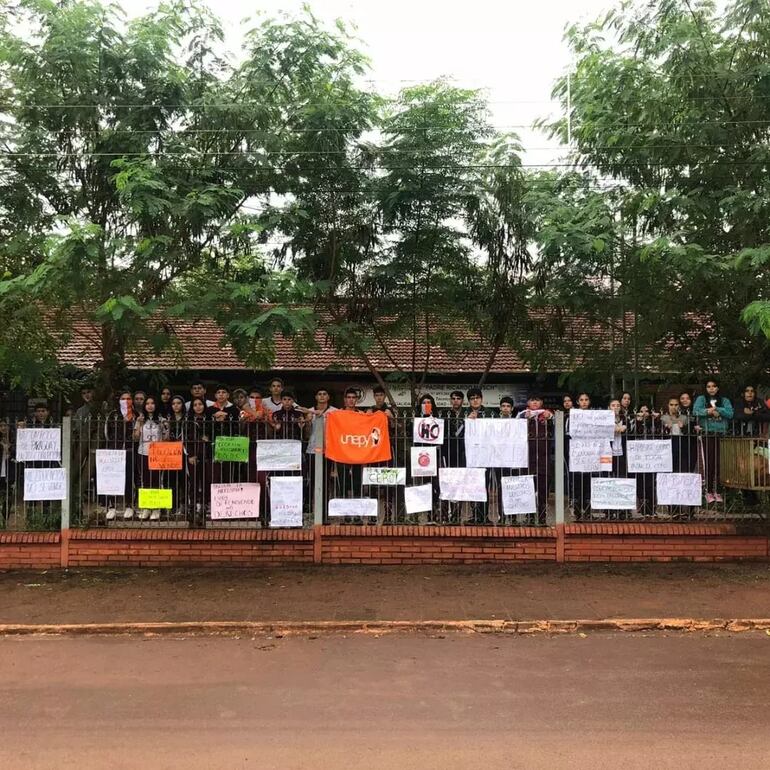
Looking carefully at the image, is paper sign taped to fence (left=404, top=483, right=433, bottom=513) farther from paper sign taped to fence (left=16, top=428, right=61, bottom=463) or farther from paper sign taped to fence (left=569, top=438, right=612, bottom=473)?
paper sign taped to fence (left=16, top=428, right=61, bottom=463)

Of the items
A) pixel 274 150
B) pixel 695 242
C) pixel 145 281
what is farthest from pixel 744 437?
pixel 145 281

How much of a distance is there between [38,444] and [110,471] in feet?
2.91

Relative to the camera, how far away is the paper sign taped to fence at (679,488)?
8.23m

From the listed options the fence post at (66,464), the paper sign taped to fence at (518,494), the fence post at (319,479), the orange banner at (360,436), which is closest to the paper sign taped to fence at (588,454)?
the paper sign taped to fence at (518,494)

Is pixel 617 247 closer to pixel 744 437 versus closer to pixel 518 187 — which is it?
pixel 518 187

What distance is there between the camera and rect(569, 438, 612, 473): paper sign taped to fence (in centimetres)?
825

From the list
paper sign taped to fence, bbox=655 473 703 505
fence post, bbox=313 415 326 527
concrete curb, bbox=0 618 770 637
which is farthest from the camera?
paper sign taped to fence, bbox=655 473 703 505

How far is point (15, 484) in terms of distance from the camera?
8180 millimetres

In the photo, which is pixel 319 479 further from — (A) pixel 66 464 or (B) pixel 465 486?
(A) pixel 66 464

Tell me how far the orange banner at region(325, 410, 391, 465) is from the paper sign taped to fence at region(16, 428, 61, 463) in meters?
3.19

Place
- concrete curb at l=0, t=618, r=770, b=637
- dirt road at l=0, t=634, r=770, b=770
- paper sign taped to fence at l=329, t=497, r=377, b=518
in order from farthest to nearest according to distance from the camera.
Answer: paper sign taped to fence at l=329, t=497, r=377, b=518 → concrete curb at l=0, t=618, r=770, b=637 → dirt road at l=0, t=634, r=770, b=770

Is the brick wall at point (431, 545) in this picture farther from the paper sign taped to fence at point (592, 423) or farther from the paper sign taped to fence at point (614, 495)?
the paper sign taped to fence at point (592, 423)

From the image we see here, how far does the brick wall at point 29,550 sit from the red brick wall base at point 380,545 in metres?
0.01

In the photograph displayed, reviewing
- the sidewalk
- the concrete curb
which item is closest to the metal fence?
the sidewalk
